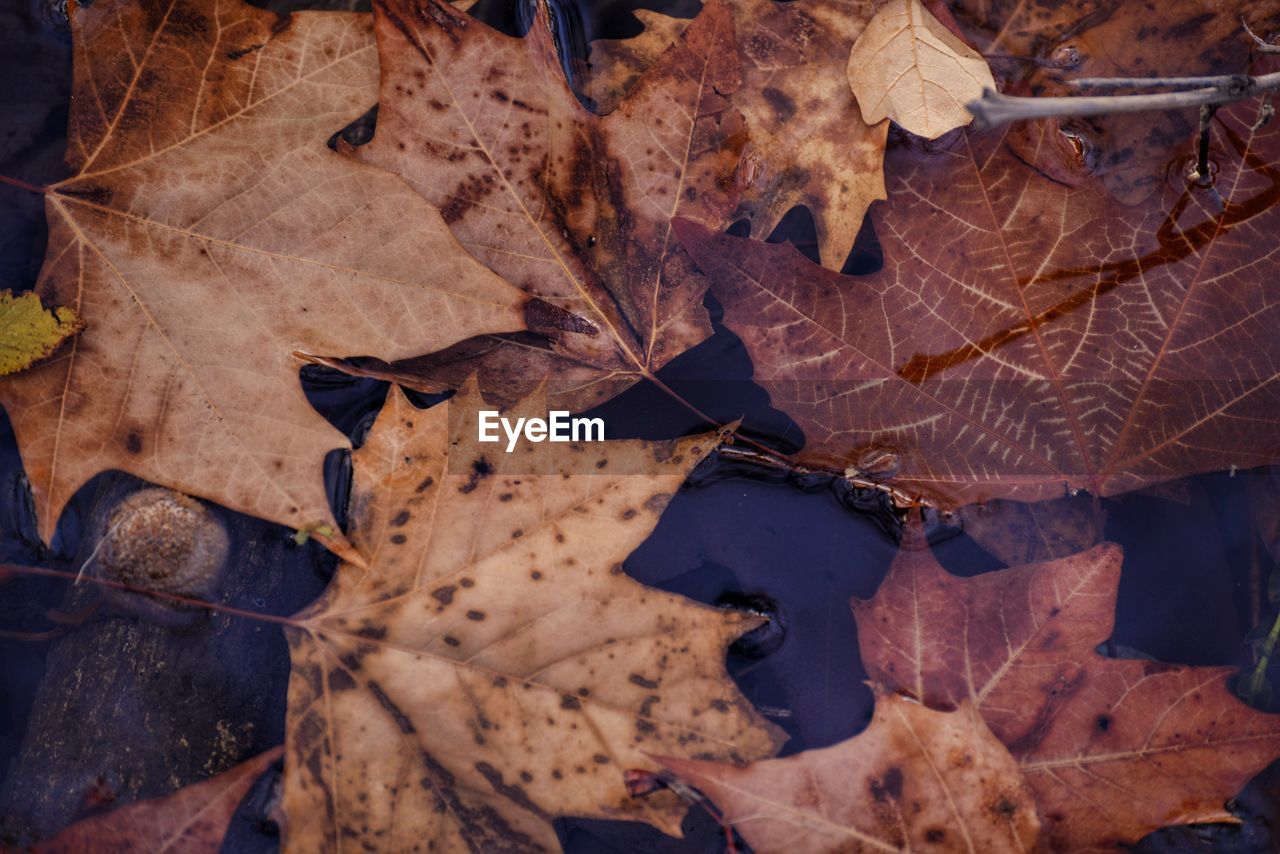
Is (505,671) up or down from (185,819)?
up

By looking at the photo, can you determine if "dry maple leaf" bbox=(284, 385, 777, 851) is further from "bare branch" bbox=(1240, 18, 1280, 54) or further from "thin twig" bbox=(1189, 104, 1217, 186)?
"bare branch" bbox=(1240, 18, 1280, 54)

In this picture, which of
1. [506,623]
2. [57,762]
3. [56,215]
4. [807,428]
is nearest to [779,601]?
[807,428]

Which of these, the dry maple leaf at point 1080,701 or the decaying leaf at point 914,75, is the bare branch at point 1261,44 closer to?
the decaying leaf at point 914,75

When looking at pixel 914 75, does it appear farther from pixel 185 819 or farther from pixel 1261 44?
pixel 185 819

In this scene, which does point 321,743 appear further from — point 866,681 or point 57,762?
point 866,681

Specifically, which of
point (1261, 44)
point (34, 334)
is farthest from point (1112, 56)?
point (34, 334)

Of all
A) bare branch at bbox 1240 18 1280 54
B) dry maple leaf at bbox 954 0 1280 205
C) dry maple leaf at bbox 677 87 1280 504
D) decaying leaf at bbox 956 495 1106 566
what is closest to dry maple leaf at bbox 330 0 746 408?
dry maple leaf at bbox 677 87 1280 504
